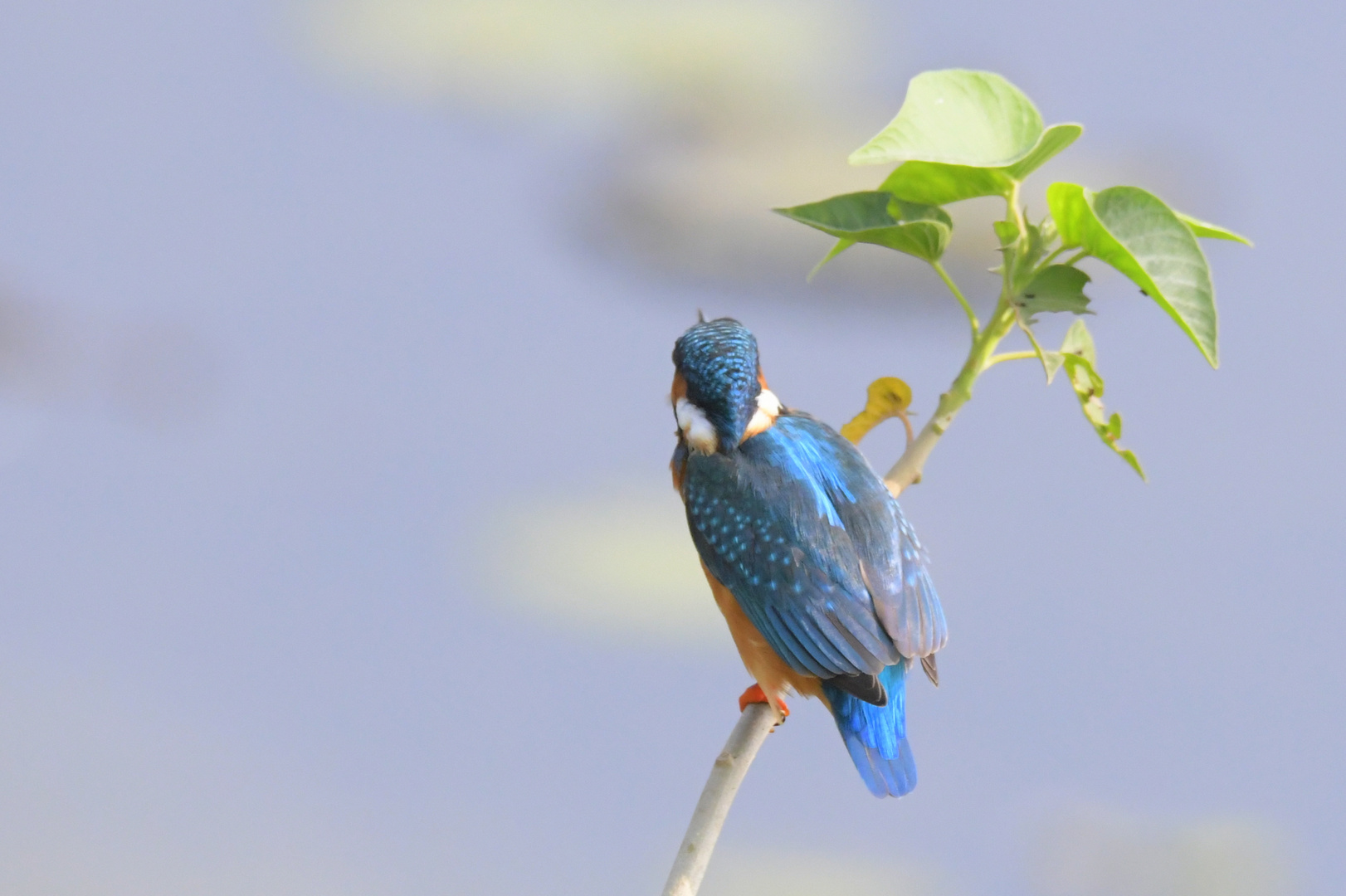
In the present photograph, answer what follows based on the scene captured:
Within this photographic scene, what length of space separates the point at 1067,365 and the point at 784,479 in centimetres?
23

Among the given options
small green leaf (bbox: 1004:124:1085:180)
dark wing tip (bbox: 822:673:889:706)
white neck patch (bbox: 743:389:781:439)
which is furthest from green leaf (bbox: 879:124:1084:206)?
dark wing tip (bbox: 822:673:889:706)

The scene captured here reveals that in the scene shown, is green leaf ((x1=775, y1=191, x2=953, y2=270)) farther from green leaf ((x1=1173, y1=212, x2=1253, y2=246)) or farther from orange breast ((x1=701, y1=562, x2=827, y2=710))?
orange breast ((x1=701, y1=562, x2=827, y2=710))

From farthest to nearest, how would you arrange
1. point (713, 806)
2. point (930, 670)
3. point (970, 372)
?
point (930, 670) < point (970, 372) < point (713, 806)

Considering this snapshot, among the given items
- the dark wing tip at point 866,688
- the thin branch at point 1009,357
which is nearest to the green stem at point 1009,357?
the thin branch at point 1009,357

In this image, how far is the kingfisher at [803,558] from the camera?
863mm

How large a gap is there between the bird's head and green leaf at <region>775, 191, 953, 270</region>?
123 mm

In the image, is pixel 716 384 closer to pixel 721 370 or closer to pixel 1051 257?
pixel 721 370

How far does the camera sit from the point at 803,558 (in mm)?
881

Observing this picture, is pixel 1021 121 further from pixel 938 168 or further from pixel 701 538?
pixel 701 538

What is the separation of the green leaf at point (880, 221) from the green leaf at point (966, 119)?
6cm

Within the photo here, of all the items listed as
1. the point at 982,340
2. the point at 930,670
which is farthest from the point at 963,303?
the point at 930,670

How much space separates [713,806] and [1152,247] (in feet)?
1.39

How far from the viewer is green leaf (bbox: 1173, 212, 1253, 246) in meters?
0.70

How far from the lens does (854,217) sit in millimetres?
788
